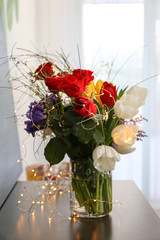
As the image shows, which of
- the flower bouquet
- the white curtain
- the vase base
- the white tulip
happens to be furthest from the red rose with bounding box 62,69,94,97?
the white curtain

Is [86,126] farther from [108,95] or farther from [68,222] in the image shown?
[68,222]

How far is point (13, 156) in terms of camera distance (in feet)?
4.79

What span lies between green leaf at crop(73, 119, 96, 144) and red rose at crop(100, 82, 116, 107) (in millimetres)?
77

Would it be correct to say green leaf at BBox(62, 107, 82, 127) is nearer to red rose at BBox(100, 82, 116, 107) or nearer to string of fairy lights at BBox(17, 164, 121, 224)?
red rose at BBox(100, 82, 116, 107)

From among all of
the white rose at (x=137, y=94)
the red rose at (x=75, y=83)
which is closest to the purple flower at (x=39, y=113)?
the red rose at (x=75, y=83)

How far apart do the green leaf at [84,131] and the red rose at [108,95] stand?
0.25 feet

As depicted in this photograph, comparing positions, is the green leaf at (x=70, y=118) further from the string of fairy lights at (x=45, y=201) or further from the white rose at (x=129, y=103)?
the string of fairy lights at (x=45, y=201)

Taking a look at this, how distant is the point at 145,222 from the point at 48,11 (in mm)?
2204

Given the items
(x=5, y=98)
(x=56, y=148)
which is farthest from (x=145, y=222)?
(x=5, y=98)

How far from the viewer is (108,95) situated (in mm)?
927

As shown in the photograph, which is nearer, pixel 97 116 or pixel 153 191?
pixel 97 116

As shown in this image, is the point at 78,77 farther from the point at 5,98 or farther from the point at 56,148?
the point at 5,98

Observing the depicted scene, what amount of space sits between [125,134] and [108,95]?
0.12 m

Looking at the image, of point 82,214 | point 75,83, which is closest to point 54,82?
point 75,83
